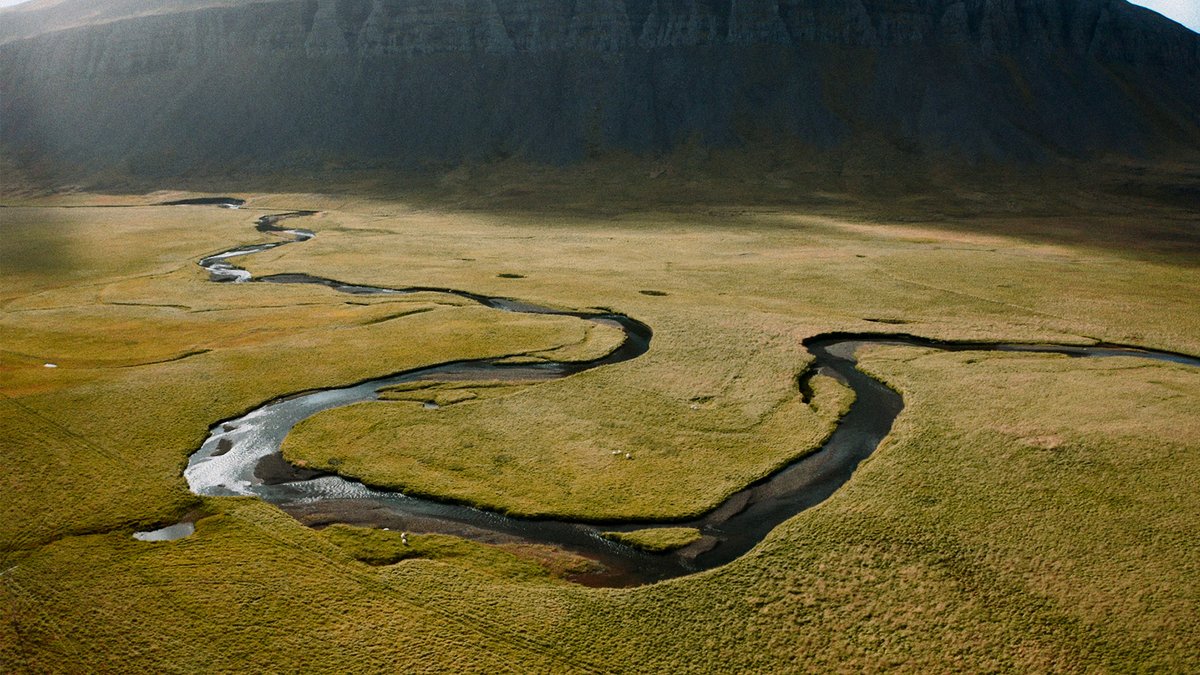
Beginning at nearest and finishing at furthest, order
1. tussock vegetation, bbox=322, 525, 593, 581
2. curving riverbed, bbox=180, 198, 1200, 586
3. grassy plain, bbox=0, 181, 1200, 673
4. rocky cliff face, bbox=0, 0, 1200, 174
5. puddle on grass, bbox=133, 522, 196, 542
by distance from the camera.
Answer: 1. grassy plain, bbox=0, 181, 1200, 673
2. tussock vegetation, bbox=322, 525, 593, 581
3. puddle on grass, bbox=133, 522, 196, 542
4. curving riverbed, bbox=180, 198, 1200, 586
5. rocky cliff face, bbox=0, 0, 1200, 174

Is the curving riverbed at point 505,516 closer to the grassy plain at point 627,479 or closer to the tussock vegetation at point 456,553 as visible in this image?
the tussock vegetation at point 456,553

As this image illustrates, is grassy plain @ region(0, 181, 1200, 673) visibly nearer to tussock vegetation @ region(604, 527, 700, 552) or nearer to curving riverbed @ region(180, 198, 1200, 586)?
curving riverbed @ region(180, 198, 1200, 586)

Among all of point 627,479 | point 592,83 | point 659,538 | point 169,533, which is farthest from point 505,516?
point 592,83

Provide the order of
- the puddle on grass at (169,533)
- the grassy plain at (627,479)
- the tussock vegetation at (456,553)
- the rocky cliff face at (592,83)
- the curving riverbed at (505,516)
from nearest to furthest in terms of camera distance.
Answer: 1. the grassy plain at (627,479)
2. the tussock vegetation at (456,553)
3. the puddle on grass at (169,533)
4. the curving riverbed at (505,516)
5. the rocky cliff face at (592,83)

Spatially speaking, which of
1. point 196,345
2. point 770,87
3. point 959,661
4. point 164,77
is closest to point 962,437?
point 959,661

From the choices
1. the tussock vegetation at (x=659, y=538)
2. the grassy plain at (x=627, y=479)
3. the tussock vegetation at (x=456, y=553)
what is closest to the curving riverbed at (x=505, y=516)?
the tussock vegetation at (x=659, y=538)

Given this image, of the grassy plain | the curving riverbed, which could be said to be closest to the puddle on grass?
the grassy plain
